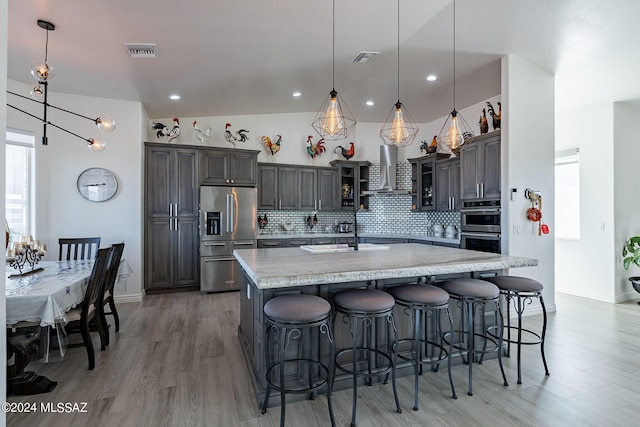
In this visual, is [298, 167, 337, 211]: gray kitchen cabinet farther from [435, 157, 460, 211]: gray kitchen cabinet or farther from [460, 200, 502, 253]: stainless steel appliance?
[460, 200, 502, 253]: stainless steel appliance

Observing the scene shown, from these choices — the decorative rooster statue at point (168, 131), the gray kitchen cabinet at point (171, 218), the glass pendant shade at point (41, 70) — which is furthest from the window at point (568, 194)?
the glass pendant shade at point (41, 70)

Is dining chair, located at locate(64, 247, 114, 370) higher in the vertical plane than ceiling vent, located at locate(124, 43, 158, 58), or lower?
lower

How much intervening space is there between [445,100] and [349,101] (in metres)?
1.64

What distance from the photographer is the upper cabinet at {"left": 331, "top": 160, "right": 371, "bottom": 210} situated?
647cm

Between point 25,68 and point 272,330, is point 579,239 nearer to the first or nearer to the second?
point 272,330

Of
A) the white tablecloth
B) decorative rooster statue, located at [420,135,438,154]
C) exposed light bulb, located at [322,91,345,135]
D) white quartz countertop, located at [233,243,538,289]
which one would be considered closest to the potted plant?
decorative rooster statue, located at [420,135,438,154]

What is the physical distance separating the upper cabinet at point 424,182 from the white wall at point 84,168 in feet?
15.8

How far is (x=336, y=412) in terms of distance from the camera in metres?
2.09

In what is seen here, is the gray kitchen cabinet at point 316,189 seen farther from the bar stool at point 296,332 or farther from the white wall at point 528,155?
the bar stool at point 296,332

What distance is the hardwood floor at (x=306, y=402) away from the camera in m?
2.01

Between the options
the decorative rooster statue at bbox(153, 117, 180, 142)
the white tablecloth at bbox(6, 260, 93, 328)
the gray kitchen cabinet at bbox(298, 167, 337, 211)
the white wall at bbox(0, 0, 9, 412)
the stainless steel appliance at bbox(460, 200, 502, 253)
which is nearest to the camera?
the white wall at bbox(0, 0, 9, 412)

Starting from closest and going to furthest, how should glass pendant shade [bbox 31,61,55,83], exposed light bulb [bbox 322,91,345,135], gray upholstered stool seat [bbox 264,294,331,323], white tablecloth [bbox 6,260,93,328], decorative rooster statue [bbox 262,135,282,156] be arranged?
gray upholstered stool seat [bbox 264,294,331,323]
white tablecloth [bbox 6,260,93,328]
glass pendant shade [bbox 31,61,55,83]
exposed light bulb [bbox 322,91,345,135]
decorative rooster statue [bbox 262,135,282,156]

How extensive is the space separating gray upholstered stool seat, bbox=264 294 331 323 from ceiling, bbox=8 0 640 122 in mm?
2472

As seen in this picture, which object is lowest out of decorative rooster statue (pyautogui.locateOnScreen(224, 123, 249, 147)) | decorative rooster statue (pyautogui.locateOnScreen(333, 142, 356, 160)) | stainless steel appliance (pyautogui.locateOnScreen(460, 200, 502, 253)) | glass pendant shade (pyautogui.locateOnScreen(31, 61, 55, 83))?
stainless steel appliance (pyautogui.locateOnScreen(460, 200, 502, 253))
